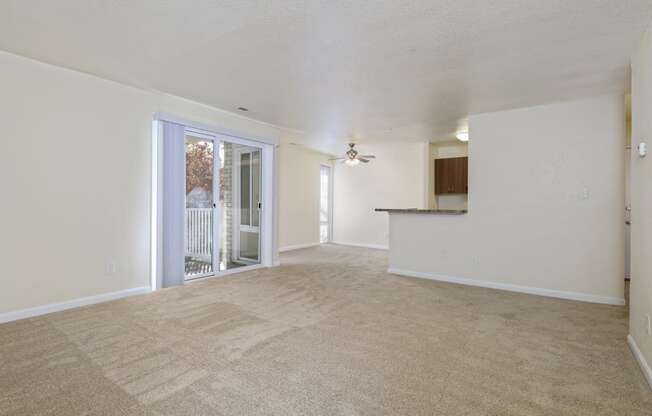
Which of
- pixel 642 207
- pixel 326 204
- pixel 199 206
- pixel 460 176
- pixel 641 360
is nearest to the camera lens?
pixel 641 360

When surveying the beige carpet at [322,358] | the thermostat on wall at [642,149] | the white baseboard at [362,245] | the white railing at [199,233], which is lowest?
the beige carpet at [322,358]

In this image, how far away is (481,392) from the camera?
6.30 ft

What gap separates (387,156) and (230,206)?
436 cm

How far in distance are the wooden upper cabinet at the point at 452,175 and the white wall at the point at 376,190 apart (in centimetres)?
31

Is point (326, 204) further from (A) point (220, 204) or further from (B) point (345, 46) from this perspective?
(B) point (345, 46)

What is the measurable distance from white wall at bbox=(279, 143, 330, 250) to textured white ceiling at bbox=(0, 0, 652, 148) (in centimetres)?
343

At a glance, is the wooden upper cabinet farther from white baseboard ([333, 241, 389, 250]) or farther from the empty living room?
white baseboard ([333, 241, 389, 250])

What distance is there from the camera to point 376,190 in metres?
8.30

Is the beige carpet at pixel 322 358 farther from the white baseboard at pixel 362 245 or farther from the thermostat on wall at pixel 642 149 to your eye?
the white baseboard at pixel 362 245

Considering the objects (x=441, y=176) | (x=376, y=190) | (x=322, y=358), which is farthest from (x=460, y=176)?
(x=322, y=358)

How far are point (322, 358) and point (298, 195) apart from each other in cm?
577

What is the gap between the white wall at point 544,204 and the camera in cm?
375

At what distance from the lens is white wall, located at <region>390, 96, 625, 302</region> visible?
3.75 metres

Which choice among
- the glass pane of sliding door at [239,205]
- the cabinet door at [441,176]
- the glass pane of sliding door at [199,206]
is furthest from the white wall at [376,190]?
the glass pane of sliding door at [199,206]
